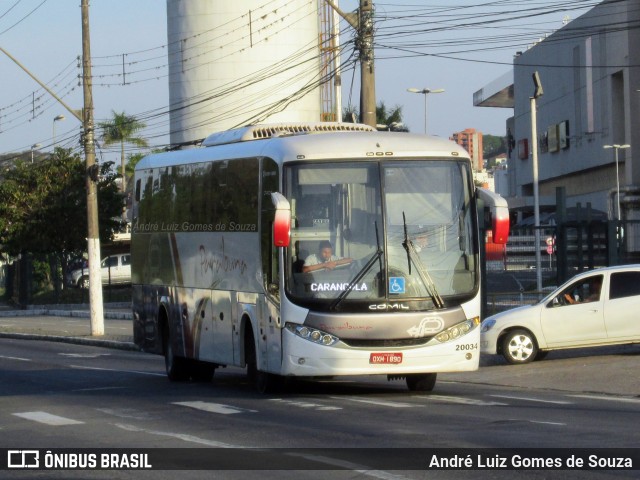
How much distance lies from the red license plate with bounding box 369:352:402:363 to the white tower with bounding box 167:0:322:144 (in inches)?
1924

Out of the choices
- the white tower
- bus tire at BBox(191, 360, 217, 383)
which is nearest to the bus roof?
bus tire at BBox(191, 360, 217, 383)

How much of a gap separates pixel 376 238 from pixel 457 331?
1537 mm

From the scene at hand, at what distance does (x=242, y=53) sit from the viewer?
64.8 m

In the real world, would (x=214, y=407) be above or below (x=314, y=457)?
below

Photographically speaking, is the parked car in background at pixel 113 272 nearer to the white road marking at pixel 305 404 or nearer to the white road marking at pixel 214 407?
the white road marking at pixel 214 407

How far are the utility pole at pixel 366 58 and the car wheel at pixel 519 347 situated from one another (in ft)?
16.0

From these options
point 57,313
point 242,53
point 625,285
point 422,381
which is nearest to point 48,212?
point 57,313

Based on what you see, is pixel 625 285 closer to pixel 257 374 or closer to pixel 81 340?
pixel 257 374

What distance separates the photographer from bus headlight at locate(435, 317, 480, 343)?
15852 mm

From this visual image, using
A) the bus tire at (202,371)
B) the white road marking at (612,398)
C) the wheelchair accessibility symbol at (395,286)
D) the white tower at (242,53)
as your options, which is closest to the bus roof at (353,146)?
the wheelchair accessibility symbol at (395,286)

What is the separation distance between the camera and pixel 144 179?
22.1 meters

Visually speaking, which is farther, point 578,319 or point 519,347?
point 519,347

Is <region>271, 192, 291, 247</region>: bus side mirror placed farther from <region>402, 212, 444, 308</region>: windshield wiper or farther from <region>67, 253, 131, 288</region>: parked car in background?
<region>67, 253, 131, 288</region>: parked car in background

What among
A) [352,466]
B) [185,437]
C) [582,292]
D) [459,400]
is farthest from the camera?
[582,292]
